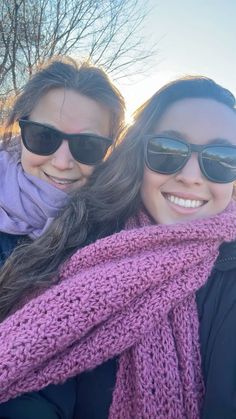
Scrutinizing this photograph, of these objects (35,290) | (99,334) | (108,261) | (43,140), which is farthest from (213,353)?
(43,140)

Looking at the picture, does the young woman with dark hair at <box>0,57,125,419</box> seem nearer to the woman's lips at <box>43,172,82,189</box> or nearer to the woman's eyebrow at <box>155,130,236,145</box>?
the woman's lips at <box>43,172,82,189</box>

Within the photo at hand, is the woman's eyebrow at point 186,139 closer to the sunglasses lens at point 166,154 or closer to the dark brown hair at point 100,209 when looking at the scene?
the sunglasses lens at point 166,154

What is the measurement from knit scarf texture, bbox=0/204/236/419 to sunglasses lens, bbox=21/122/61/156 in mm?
646

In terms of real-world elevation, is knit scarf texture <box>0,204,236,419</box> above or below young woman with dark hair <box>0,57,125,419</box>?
below

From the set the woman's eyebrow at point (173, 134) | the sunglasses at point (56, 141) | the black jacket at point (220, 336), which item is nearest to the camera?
the black jacket at point (220, 336)

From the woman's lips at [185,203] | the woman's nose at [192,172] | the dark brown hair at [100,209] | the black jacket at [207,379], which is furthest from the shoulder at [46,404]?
the woman's nose at [192,172]

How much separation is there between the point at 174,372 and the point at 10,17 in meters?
7.88

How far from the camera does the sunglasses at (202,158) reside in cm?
154

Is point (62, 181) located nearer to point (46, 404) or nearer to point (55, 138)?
Answer: point (55, 138)

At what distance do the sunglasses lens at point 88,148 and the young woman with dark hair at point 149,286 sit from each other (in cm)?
20

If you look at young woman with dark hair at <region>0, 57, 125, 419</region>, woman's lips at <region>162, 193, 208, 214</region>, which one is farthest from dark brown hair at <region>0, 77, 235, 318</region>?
woman's lips at <region>162, 193, 208, 214</region>

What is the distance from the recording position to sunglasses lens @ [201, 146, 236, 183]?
60.5 inches

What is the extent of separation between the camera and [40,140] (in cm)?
184

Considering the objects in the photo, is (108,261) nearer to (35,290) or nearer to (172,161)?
(35,290)
